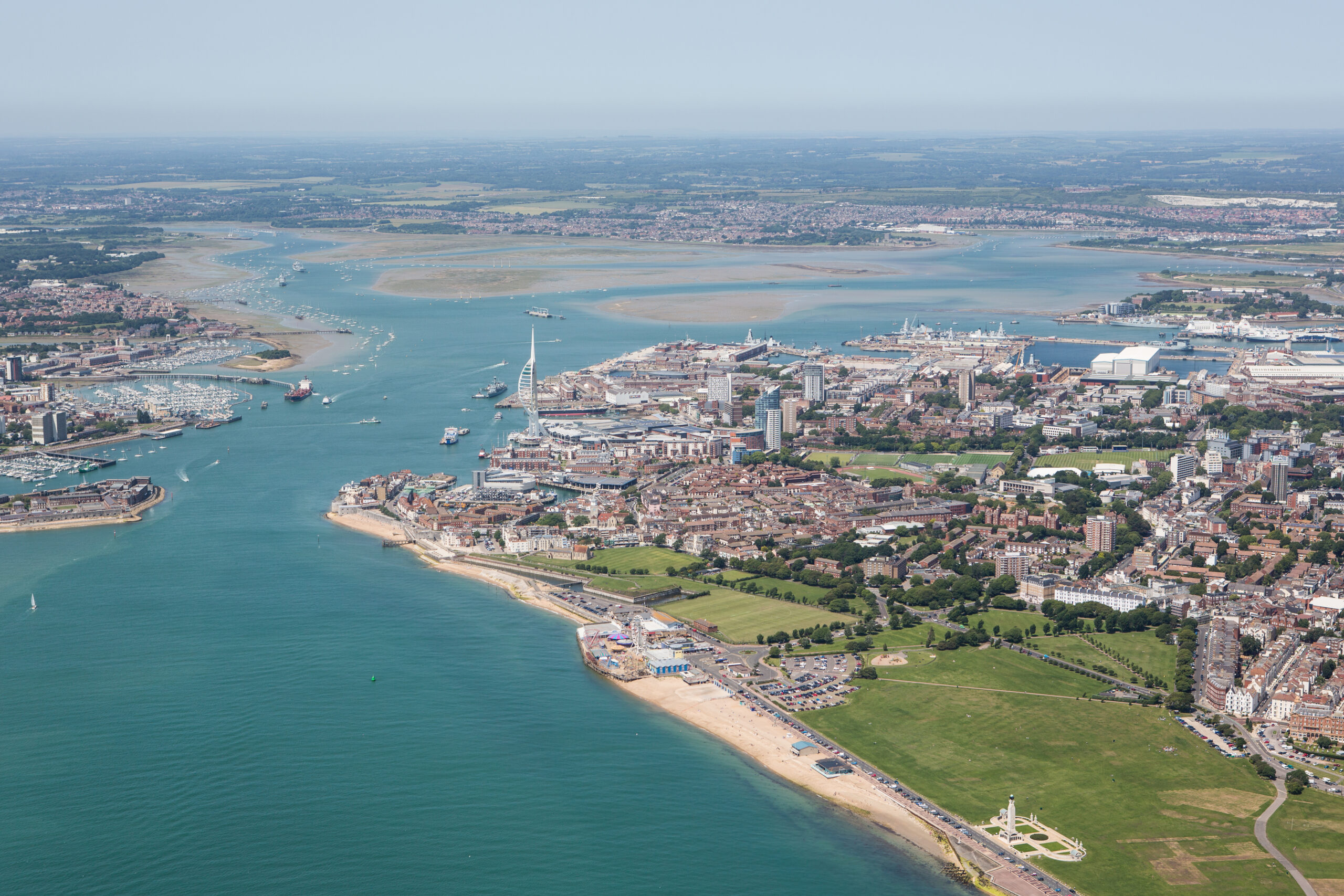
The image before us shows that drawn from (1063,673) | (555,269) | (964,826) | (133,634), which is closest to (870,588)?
(1063,673)

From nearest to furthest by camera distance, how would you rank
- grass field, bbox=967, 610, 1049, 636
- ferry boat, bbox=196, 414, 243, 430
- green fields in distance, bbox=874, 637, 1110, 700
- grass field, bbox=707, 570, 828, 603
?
green fields in distance, bbox=874, 637, 1110, 700 → grass field, bbox=967, 610, 1049, 636 → grass field, bbox=707, 570, 828, 603 → ferry boat, bbox=196, 414, 243, 430

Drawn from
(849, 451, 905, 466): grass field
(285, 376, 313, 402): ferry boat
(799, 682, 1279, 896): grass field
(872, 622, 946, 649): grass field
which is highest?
(285, 376, 313, 402): ferry boat

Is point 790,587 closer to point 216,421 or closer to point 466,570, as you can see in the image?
point 466,570

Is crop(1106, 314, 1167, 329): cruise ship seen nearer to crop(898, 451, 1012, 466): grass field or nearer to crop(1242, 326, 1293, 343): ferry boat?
crop(1242, 326, 1293, 343): ferry boat

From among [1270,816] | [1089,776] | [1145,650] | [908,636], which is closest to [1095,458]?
[1145,650]

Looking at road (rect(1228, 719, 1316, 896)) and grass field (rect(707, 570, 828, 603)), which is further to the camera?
grass field (rect(707, 570, 828, 603))

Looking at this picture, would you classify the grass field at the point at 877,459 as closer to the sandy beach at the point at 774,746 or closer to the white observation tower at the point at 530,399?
the white observation tower at the point at 530,399

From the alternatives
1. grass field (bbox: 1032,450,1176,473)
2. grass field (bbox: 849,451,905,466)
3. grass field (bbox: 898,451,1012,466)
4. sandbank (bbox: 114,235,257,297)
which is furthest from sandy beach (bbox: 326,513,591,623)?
sandbank (bbox: 114,235,257,297)
